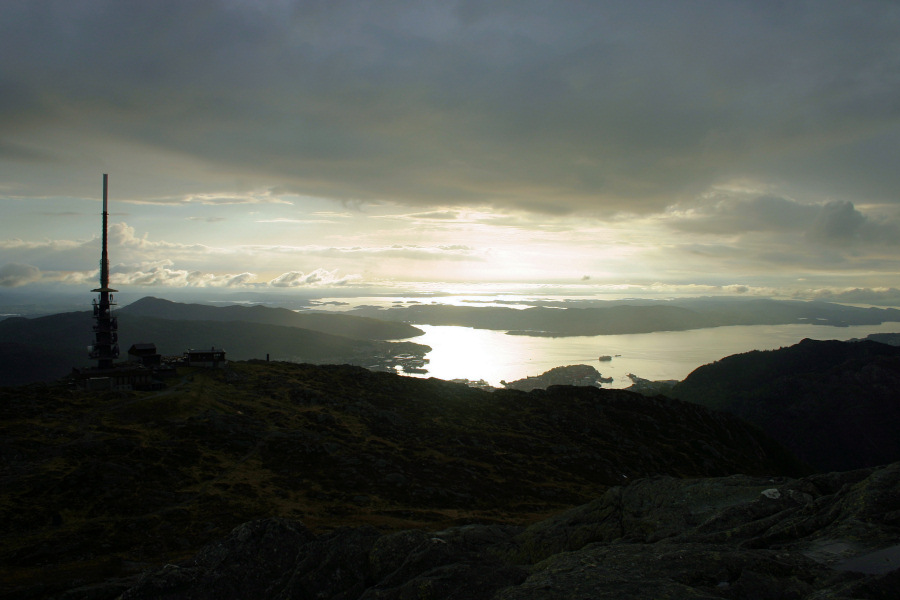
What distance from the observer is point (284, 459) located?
4381cm

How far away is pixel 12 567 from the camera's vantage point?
23766 millimetres

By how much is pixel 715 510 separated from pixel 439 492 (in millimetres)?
25404

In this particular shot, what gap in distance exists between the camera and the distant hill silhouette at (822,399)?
137000 millimetres

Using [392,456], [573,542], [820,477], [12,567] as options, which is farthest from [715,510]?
[12,567]

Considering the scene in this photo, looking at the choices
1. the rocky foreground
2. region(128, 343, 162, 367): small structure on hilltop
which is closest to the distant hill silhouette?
the rocky foreground

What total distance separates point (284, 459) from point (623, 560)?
37131 mm

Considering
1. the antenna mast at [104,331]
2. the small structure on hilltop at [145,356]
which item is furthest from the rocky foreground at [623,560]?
the antenna mast at [104,331]

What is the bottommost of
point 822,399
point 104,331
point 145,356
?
point 822,399

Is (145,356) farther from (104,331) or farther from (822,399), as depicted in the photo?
(822,399)

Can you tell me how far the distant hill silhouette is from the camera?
137m

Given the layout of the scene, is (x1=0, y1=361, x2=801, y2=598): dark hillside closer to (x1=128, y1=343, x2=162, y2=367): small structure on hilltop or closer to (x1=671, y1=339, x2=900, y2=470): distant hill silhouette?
(x1=128, y1=343, x2=162, y2=367): small structure on hilltop

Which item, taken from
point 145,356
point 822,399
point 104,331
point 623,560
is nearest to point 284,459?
point 145,356

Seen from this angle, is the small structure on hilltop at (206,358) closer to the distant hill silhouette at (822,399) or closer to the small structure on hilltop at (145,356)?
the small structure on hilltop at (145,356)

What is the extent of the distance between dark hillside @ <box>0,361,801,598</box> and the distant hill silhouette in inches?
3478
